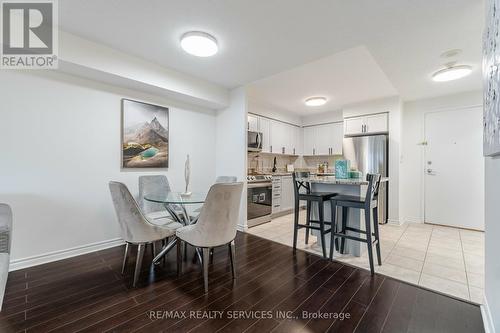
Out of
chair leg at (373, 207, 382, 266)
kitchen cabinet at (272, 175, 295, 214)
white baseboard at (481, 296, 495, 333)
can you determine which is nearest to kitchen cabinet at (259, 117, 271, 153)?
kitchen cabinet at (272, 175, 295, 214)

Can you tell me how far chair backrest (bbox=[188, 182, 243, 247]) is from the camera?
184 centimetres

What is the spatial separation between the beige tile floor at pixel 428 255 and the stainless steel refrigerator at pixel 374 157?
52 cm

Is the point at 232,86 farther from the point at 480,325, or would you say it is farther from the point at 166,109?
the point at 480,325

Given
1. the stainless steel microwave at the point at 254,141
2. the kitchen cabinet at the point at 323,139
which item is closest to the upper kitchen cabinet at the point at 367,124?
the kitchen cabinet at the point at 323,139

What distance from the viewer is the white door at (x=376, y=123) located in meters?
4.31

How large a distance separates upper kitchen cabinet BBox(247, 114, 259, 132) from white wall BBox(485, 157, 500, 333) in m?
3.75

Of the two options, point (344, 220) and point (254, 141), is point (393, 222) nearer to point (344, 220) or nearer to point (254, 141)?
point (344, 220)

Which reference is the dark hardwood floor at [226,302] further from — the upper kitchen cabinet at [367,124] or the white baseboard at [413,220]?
the upper kitchen cabinet at [367,124]

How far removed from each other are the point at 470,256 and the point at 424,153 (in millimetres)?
2197

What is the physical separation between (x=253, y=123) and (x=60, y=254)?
3.87m

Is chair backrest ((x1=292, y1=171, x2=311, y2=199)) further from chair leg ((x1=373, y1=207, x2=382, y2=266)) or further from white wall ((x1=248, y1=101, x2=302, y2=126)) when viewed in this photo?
white wall ((x1=248, y1=101, x2=302, y2=126))

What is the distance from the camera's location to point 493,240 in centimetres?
140

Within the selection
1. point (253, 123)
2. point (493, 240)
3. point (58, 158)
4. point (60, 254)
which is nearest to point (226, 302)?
point (493, 240)

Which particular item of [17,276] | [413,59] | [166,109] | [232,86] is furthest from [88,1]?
[413,59]
